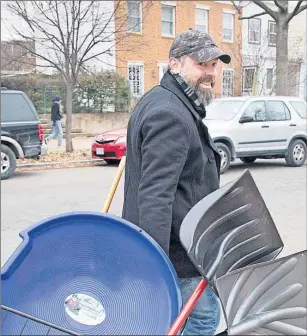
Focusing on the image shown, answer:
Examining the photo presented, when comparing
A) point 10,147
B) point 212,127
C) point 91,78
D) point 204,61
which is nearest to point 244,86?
point 91,78

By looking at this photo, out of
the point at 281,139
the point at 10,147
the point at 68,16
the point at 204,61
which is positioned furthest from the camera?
the point at 68,16

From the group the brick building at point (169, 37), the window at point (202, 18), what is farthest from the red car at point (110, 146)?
the window at point (202, 18)

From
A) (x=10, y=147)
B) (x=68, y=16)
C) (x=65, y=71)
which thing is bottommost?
(x=10, y=147)

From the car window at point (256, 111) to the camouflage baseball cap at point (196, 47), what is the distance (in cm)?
915

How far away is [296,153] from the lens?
12.0 m

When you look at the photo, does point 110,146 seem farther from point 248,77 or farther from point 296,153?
point 248,77

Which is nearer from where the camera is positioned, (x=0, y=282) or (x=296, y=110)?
(x=0, y=282)

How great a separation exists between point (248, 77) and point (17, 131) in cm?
1701

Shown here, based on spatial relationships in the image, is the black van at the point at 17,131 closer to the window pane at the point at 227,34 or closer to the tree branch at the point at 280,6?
the tree branch at the point at 280,6

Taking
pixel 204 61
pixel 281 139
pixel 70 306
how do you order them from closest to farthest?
pixel 70 306 → pixel 204 61 → pixel 281 139

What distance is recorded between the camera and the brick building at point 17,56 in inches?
630

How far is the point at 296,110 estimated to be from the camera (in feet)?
39.3

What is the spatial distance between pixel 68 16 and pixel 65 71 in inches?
62.7

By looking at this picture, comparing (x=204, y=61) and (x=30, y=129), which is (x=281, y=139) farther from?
(x=204, y=61)
